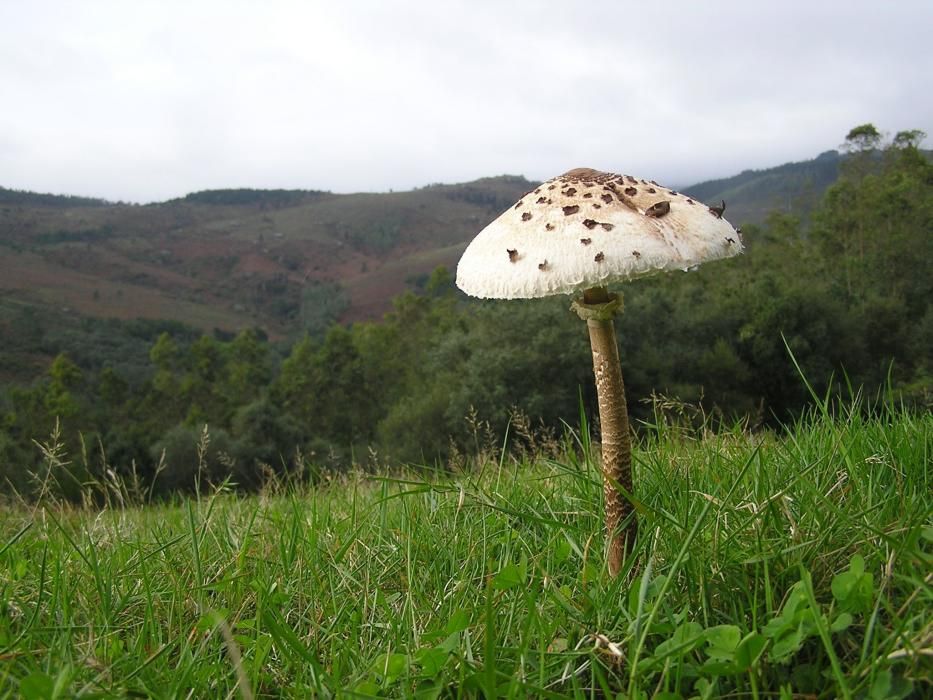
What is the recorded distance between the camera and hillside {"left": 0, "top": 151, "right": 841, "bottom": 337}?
117 m

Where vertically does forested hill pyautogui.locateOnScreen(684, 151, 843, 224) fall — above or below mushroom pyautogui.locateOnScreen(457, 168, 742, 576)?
above

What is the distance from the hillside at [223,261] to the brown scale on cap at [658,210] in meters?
100

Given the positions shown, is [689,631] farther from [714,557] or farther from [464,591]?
[464,591]

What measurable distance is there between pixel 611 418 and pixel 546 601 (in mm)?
884

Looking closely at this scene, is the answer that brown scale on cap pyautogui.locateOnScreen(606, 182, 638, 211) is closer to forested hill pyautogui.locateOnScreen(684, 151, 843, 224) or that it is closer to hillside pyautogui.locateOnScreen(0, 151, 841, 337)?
forested hill pyautogui.locateOnScreen(684, 151, 843, 224)

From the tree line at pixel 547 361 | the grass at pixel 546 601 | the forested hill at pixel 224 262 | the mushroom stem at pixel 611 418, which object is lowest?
the tree line at pixel 547 361

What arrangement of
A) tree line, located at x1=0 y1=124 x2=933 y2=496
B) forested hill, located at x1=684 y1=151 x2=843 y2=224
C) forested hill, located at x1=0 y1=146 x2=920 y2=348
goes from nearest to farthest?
tree line, located at x1=0 y1=124 x2=933 y2=496, forested hill, located at x1=684 y1=151 x2=843 y2=224, forested hill, located at x1=0 y1=146 x2=920 y2=348

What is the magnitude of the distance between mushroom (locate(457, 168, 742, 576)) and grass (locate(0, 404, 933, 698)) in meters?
0.36

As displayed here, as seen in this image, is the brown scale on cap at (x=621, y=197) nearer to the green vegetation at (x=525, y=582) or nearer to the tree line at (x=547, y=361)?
the green vegetation at (x=525, y=582)

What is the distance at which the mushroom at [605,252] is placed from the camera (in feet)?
7.38

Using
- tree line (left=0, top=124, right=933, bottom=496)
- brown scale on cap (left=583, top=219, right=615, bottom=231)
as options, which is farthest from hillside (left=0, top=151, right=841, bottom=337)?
brown scale on cap (left=583, top=219, right=615, bottom=231)

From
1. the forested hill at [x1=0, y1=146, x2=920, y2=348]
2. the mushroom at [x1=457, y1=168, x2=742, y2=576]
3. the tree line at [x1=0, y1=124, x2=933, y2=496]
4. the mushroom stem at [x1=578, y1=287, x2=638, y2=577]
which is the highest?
the forested hill at [x1=0, y1=146, x2=920, y2=348]

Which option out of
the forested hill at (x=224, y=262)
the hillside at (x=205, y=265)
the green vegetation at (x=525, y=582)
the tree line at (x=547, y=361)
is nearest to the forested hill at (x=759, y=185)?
the forested hill at (x=224, y=262)

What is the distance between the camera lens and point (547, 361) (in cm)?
3011
